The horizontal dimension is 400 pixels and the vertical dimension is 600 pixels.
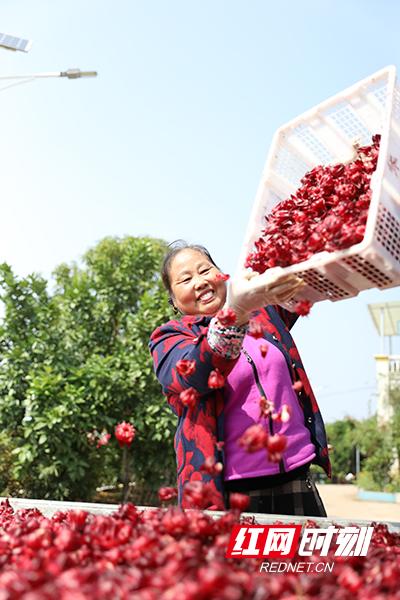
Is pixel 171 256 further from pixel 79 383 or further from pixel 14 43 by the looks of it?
pixel 14 43

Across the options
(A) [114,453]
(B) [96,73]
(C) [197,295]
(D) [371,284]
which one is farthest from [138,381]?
(D) [371,284]

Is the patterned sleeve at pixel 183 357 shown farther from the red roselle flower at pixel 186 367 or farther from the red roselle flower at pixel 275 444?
the red roselle flower at pixel 275 444

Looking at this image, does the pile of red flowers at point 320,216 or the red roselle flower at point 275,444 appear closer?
the red roselle flower at point 275,444

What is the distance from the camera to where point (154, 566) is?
4.20 feet

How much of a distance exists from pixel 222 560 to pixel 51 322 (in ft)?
25.7

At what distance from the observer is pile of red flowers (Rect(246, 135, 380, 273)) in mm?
1850

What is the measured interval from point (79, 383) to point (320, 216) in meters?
6.43

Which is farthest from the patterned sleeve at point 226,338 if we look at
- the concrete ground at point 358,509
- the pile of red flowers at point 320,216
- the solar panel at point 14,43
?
the concrete ground at point 358,509

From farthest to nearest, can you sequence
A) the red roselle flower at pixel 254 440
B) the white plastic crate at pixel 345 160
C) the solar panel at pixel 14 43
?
the solar panel at pixel 14 43 → the white plastic crate at pixel 345 160 → the red roselle flower at pixel 254 440

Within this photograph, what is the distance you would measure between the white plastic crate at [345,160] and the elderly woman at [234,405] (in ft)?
1.00

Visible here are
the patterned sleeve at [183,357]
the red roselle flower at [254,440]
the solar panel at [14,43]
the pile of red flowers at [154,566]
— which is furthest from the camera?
the solar panel at [14,43]

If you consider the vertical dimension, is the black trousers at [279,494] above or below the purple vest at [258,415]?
below

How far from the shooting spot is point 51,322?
29.1ft

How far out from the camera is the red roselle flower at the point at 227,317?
1946 millimetres
